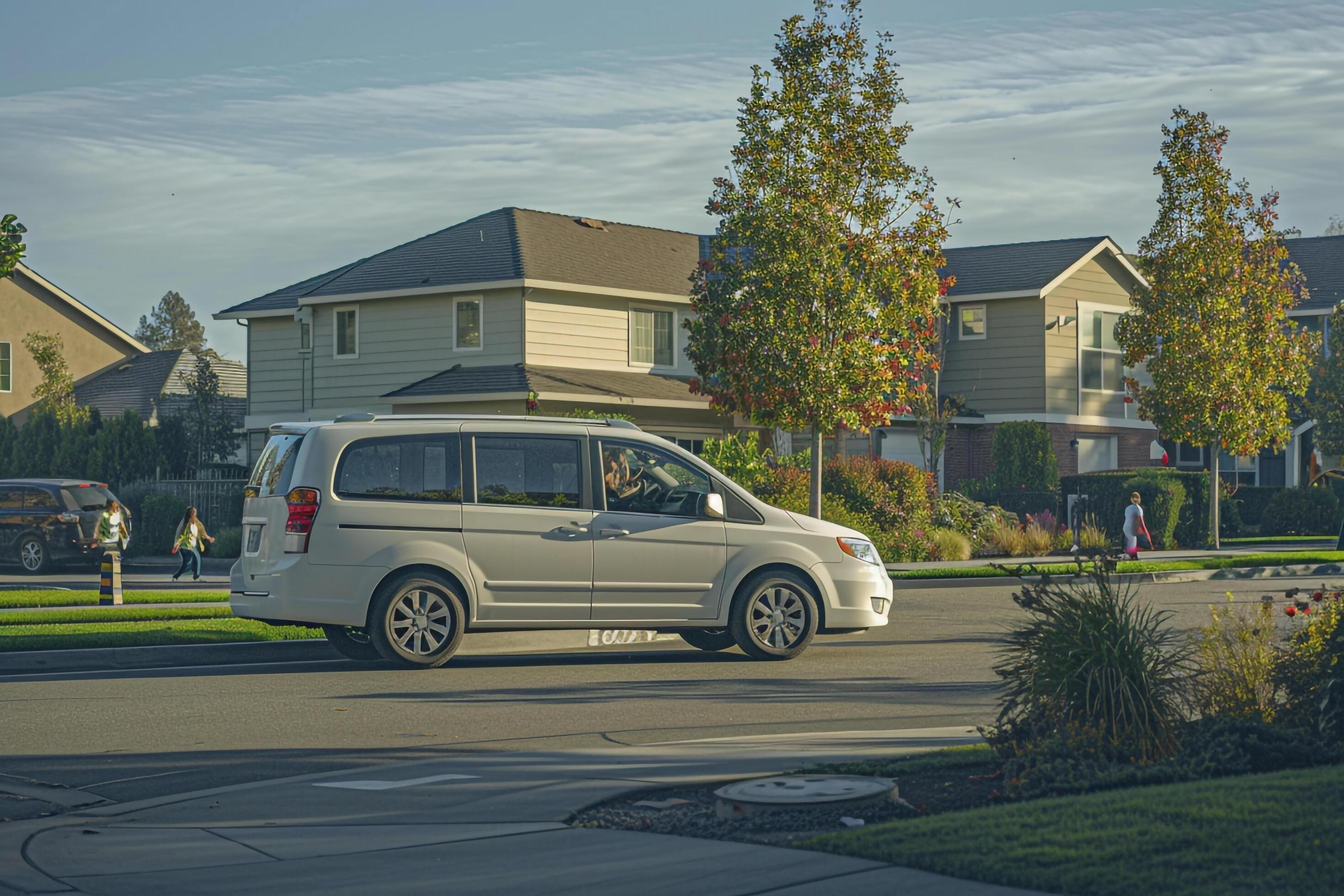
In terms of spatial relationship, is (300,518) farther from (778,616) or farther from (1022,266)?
(1022,266)

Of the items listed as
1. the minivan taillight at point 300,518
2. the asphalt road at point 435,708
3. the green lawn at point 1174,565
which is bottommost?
the asphalt road at point 435,708

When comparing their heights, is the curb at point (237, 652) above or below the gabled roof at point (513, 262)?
below

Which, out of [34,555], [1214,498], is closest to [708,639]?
[34,555]

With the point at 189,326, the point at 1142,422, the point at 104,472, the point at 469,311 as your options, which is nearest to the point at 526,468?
the point at 469,311

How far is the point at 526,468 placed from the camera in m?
13.6

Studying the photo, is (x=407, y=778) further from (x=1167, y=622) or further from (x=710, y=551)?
(x=1167, y=622)

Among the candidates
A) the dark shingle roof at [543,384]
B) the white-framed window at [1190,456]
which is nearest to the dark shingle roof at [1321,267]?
the white-framed window at [1190,456]

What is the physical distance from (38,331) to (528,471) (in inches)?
1531

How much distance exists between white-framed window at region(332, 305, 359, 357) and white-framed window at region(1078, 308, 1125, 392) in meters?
18.0

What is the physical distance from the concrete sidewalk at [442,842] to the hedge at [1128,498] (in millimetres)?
24392

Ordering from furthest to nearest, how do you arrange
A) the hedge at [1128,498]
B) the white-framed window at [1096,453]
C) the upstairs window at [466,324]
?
the white-framed window at [1096,453] → the upstairs window at [466,324] → the hedge at [1128,498]

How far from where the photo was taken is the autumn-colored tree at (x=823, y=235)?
24.0 metres

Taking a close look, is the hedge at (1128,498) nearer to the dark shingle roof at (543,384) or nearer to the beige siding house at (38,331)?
the dark shingle roof at (543,384)

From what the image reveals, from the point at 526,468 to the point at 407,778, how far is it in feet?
18.1
